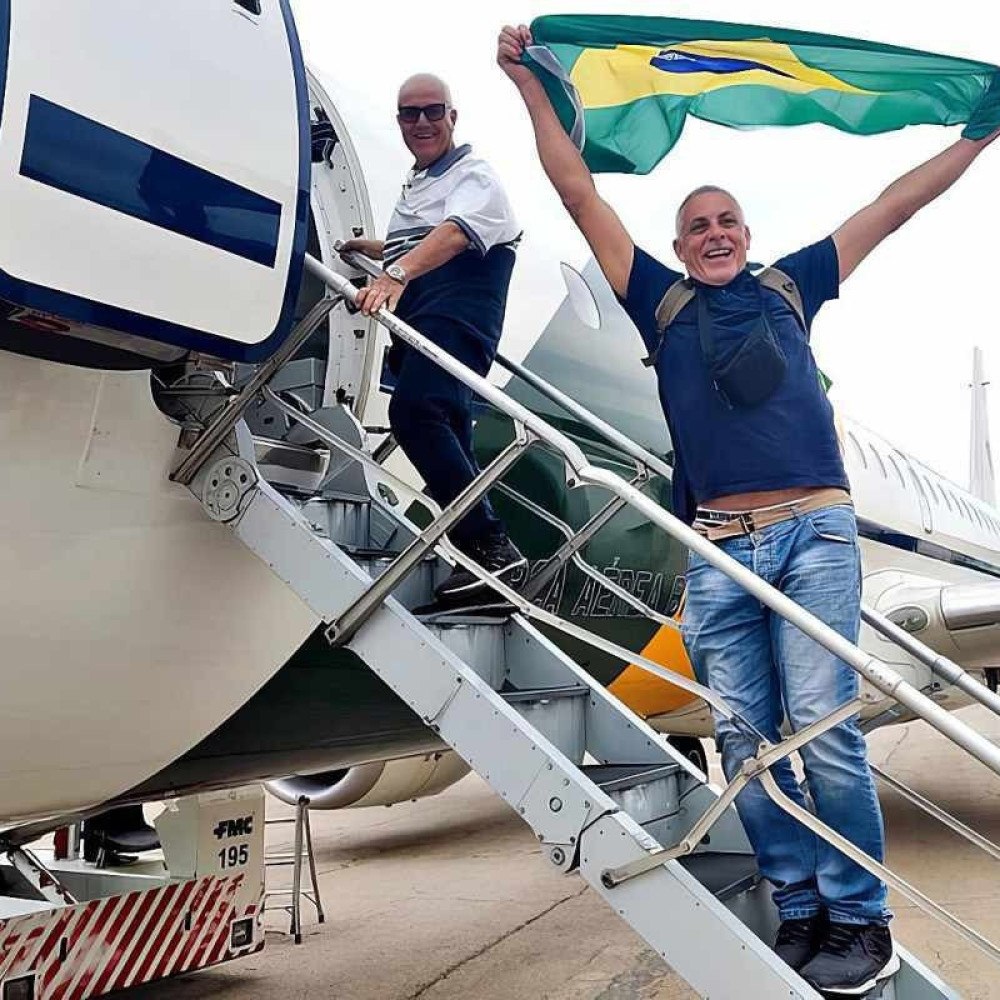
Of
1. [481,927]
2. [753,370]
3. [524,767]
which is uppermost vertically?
[753,370]

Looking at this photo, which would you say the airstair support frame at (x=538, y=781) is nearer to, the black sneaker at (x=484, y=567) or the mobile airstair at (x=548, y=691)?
the mobile airstair at (x=548, y=691)

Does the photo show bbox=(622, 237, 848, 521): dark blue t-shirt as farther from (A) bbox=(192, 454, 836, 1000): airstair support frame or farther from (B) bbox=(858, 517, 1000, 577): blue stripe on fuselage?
(B) bbox=(858, 517, 1000, 577): blue stripe on fuselage

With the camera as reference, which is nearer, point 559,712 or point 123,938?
point 559,712

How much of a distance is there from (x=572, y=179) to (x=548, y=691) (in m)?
1.33

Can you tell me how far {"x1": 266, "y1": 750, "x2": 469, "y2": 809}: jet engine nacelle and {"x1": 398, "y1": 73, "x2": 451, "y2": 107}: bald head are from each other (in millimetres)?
4249

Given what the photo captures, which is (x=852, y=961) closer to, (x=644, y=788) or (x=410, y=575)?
(x=644, y=788)

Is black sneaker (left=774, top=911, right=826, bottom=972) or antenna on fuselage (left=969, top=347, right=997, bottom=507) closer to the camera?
black sneaker (left=774, top=911, right=826, bottom=972)

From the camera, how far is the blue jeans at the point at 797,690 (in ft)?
9.04

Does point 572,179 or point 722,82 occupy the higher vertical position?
point 722,82

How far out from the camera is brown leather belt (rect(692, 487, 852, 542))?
2.88 metres

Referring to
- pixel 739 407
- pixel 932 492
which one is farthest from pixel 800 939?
pixel 932 492

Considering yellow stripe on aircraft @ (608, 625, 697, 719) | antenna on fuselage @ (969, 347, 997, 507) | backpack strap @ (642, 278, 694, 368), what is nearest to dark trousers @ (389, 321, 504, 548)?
backpack strap @ (642, 278, 694, 368)

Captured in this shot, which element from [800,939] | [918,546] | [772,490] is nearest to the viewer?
[800,939]

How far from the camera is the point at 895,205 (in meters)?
3.02
